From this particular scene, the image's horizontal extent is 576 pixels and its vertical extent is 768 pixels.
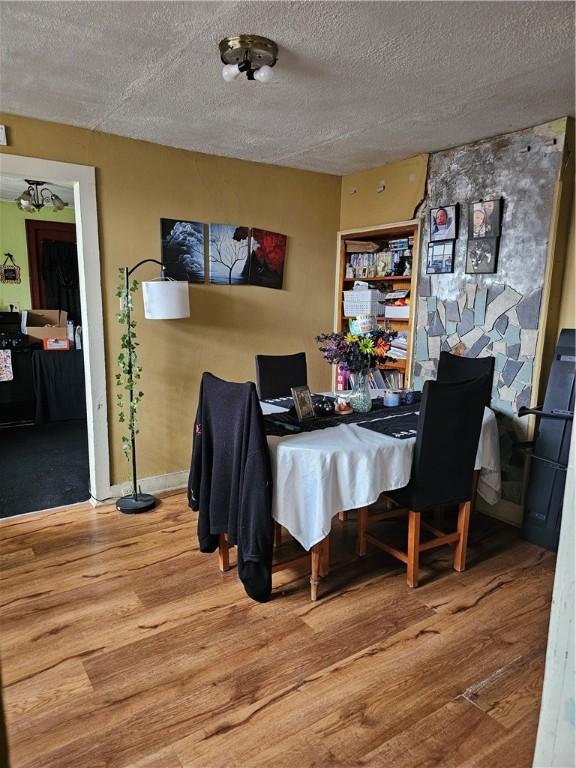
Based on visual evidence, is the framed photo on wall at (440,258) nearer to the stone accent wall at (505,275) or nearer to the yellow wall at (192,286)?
the stone accent wall at (505,275)

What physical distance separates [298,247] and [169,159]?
4.12ft

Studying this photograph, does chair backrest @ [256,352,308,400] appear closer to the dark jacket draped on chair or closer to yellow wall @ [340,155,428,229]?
the dark jacket draped on chair

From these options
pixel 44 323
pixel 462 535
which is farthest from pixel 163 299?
pixel 44 323

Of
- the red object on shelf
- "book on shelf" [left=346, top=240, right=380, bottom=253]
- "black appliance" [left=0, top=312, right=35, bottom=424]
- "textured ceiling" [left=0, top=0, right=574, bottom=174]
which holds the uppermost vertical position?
"textured ceiling" [left=0, top=0, right=574, bottom=174]

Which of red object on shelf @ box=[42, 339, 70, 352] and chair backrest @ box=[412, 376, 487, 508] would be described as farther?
red object on shelf @ box=[42, 339, 70, 352]

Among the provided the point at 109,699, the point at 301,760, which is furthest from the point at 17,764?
the point at 301,760

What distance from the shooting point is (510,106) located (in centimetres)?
268

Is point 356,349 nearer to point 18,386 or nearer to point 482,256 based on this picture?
point 482,256

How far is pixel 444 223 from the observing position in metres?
3.53

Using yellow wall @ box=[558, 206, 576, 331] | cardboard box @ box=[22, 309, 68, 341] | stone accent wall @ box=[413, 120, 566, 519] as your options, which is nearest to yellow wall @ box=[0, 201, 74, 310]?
cardboard box @ box=[22, 309, 68, 341]

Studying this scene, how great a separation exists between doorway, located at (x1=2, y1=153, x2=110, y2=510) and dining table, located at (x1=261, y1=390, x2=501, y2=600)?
61.1 inches

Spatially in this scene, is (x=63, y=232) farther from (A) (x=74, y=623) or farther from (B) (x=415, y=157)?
(A) (x=74, y=623)

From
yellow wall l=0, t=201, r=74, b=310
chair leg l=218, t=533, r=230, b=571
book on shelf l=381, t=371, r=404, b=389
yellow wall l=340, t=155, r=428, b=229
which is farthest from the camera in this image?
yellow wall l=0, t=201, r=74, b=310

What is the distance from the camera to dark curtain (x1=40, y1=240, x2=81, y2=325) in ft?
20.8
